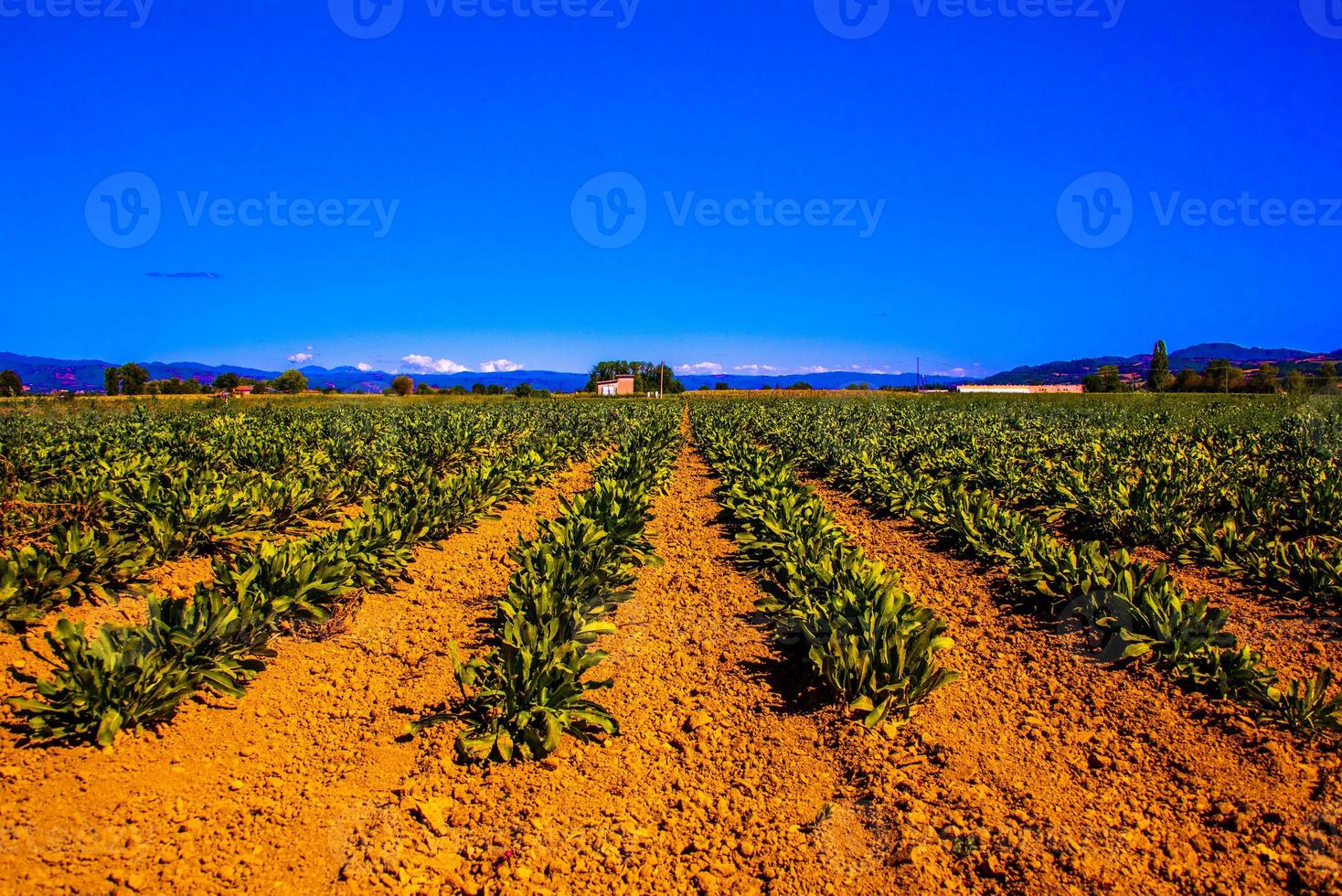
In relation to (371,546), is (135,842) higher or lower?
lower

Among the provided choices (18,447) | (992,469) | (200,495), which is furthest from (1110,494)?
(18,447)

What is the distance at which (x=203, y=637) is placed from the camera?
369 cm

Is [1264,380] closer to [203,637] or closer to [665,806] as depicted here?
[665,806]

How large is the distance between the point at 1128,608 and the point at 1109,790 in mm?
1733

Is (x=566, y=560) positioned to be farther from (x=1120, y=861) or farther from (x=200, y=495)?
(x=200, y=495)

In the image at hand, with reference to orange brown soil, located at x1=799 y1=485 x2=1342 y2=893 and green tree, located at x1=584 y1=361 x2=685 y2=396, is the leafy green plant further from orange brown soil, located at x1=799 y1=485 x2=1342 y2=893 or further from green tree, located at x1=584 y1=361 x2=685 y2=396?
green tree, located at x1=584 y1=361 x2=685 y2=396

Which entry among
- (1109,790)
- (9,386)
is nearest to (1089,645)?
(1109,790)

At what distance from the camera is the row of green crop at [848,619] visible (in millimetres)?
3701

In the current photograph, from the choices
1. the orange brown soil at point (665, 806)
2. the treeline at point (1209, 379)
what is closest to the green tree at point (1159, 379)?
the treeline at point (1209, 379)

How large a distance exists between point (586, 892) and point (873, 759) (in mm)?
1529

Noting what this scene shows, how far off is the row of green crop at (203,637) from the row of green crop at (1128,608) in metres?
5.19

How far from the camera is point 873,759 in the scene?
130 inches

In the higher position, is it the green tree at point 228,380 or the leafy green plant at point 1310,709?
the green tree at point 228,380

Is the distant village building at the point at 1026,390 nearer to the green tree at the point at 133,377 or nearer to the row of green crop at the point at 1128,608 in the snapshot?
the row of green crop at the point at 1128,608
